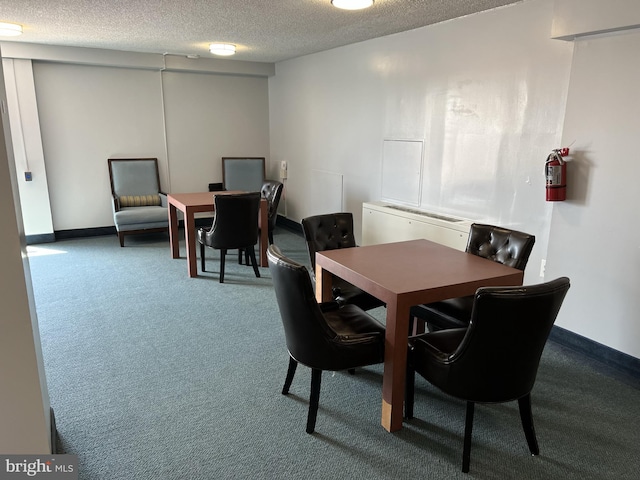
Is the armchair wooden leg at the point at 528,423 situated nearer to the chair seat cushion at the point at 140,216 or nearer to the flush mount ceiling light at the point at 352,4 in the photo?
the flush mount ceiling light at the point at 352,4

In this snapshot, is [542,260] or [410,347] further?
[542,260]

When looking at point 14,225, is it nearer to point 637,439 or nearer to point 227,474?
point 227,474

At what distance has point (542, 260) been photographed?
10.5 feet

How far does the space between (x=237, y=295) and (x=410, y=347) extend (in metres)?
2.18

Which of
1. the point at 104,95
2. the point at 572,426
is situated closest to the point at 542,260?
the point at 572,426

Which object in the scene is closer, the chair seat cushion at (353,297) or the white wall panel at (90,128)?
the chair seat cushion at (353,297)

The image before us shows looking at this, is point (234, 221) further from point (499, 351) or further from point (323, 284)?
point (499, 351)

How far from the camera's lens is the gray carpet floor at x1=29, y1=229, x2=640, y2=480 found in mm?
1941

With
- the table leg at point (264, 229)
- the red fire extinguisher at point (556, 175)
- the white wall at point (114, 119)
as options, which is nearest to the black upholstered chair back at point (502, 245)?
the red fire extinguisher at point (556, 175)

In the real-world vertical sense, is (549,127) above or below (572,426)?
above

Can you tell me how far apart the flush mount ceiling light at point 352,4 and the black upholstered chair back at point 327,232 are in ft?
4.94

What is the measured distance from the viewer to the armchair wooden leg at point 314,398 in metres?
2.12

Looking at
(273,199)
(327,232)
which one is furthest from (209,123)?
(327,232)

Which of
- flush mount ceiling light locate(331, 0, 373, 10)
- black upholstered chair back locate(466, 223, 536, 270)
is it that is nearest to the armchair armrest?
flush mount ceiling light locate(331, 0, 373, 10)
